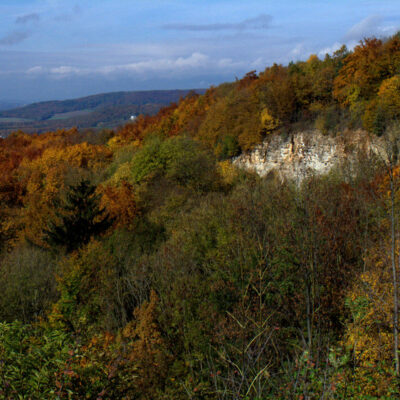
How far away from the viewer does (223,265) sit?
20578mm

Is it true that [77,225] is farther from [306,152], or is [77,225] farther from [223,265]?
[306,152]

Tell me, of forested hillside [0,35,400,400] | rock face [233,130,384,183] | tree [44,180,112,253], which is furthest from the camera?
rock face [233,130,384,183]

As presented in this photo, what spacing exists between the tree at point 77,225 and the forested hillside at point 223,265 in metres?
0.14

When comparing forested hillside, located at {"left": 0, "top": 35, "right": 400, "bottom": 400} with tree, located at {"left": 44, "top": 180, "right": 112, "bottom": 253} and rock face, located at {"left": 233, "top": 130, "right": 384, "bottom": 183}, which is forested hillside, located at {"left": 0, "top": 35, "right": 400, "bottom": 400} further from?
rock face, located at {"left": 233, "top": 130, "right": 384, "bottom": 183}

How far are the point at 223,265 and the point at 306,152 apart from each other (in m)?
24.2

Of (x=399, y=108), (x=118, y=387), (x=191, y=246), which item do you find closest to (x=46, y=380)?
(x=118, y=387)

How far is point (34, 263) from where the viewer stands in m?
24.5

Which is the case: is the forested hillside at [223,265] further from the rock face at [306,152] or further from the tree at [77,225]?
the rock face at [306,152]

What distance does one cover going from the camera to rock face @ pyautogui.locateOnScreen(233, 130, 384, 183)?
3566cm

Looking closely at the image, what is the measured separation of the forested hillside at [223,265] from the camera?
6.88 metres

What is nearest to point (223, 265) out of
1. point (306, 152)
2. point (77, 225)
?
point (77, 225)

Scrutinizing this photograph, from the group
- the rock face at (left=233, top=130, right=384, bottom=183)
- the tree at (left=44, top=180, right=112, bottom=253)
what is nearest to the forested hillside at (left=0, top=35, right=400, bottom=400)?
the tree at (left=44, top=180, right=112, bottom=253)

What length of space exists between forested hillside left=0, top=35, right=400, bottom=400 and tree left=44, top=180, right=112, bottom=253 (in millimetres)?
144

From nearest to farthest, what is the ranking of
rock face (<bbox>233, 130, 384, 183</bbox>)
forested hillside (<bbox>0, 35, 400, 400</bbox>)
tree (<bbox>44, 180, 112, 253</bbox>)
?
forested hillside (<bbox>0, 35, 400, 400</bbox>)
tree (<bbox>44, 180, 112, 253</bbox>)
rock face (<bbox>233, 130, 384, 183</bbox>)
